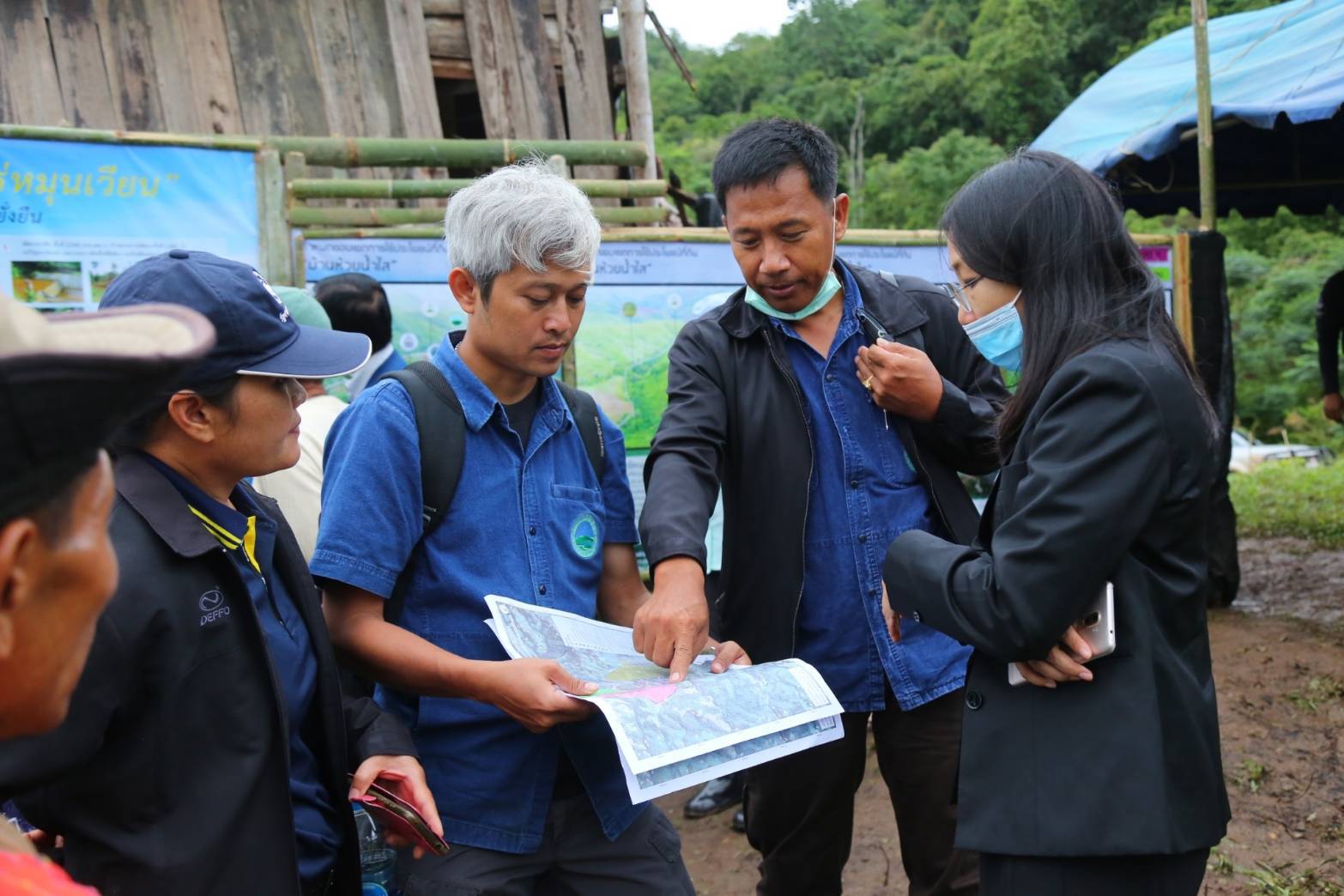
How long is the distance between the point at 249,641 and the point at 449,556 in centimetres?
45

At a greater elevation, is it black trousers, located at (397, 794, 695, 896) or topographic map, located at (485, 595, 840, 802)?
topographic map, located at (485, 595, 840, 802)

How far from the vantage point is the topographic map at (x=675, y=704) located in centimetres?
182

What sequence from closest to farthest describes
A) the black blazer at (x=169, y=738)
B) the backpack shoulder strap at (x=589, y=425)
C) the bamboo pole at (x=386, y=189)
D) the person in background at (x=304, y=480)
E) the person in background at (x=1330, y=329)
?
the black blazer at (x=169, y=738), the backpack shoulder strap at (x=589, y=425), the person in background at (x=304, y=480), the bamboo pole at (x=386, y=189), the person in background at (x=1330, y=329)

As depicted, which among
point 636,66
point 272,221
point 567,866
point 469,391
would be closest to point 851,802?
point 567,866

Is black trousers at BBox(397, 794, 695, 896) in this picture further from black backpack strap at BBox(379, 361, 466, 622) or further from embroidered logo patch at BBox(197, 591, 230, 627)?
embroidered logo patch at BBox(197, 591, 230, 627)

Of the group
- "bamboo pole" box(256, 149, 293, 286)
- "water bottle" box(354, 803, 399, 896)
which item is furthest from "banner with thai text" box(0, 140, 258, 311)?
"water bottle" box(354, 803, 399, 896)

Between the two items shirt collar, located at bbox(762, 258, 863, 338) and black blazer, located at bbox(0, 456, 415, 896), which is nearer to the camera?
black blazer, located at bbox(0, 456, 415, 896)

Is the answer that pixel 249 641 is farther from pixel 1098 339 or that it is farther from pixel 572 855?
pixel 1098 339

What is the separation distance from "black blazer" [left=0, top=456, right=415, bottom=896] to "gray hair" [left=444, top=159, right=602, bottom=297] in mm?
733

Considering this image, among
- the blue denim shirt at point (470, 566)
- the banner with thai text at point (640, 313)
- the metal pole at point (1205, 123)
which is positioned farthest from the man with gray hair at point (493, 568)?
the metal pole at point (1205, 123)

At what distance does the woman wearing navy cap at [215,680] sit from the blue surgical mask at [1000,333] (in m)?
1.19

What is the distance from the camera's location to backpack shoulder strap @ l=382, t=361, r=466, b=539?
2096 mm

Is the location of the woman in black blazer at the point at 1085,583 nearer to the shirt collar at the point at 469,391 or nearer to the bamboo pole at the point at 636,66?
the shirt collar at the point at 469,391

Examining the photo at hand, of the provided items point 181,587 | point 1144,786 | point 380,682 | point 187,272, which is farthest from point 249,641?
point 1144,786
